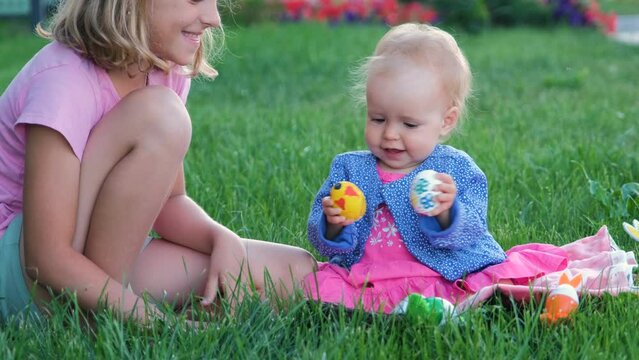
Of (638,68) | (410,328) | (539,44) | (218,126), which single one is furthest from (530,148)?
(539,44)

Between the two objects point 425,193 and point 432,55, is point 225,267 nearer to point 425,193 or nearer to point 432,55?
point 425,193

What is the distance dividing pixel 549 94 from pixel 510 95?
26 centimetres

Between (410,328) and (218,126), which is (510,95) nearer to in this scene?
(218,126)

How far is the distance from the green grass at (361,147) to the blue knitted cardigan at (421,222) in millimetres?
201

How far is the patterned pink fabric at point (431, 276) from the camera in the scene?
2432 millimetres

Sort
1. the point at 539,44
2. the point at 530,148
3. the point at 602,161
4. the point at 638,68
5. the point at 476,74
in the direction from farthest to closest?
the point at 539,44 < the point at 638,68 < the point at 476,74 < the point at 530,148 < the point at 602,161

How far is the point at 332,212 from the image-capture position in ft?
7.93

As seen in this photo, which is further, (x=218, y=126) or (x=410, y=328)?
(x=218, y=126)

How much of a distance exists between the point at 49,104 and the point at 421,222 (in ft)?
3.24

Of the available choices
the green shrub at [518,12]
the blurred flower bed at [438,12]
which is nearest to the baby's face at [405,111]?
the blurred flower bed at [438,12]

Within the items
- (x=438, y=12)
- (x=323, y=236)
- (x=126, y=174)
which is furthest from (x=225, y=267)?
(x=438, y=12)

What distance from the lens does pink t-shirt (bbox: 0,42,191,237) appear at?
92.4 inches

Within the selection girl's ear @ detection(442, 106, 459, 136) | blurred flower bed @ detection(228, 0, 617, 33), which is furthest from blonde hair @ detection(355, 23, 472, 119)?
blurred flower bed @ detection(228, 0, 617, 33)

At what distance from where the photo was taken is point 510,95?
6.19m
